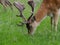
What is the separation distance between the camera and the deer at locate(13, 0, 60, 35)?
27.1 ft

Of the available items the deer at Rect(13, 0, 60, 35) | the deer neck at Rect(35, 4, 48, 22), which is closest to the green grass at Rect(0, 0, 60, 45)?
the deer at Rect(13, 0, 60, 35)

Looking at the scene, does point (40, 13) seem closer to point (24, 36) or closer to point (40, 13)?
point (40, 13)

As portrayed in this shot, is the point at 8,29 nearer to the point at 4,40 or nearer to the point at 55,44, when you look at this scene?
the point at 4,40

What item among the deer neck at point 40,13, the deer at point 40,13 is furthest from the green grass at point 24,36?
the deer neck at point 40,13

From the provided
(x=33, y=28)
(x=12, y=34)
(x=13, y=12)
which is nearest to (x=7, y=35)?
(x=12, y=34)

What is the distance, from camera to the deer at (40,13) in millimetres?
8250

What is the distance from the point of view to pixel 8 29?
9.15 m

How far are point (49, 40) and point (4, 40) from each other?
118 cm

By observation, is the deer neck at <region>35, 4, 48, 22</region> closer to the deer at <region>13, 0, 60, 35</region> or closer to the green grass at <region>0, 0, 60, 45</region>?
the deer at <region>13, 0, 60, 35</region>

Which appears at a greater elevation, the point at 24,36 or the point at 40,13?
the point at 40,13

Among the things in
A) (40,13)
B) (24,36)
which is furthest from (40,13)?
(24,36)

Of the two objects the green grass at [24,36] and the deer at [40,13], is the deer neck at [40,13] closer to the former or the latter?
the deer at [40,13]

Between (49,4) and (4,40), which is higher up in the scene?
(49,4)

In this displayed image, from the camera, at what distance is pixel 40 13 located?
841cm
